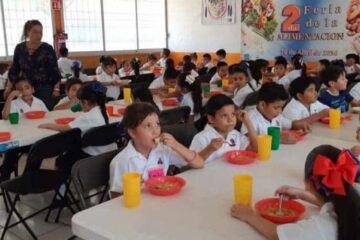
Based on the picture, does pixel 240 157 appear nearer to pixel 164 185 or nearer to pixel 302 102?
pixel 164 185

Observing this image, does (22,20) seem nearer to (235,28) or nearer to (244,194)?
(235,28)

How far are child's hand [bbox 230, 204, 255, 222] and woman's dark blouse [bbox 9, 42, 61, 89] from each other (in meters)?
3.80

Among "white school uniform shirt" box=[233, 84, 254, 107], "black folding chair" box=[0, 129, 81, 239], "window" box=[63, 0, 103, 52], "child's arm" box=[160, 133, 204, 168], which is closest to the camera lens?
"child's arm" box=[160, 133, 204, 168]

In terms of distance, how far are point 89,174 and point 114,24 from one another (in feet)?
30.5

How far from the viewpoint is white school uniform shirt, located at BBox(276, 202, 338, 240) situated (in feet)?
4.13

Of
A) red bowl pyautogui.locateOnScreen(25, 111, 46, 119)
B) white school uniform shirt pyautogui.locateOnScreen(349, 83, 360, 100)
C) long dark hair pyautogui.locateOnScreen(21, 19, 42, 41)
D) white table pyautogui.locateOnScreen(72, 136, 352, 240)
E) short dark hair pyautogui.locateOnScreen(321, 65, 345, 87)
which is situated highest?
long dark hair pyautogui.locateOnScreen(21, 19, 42, 41)

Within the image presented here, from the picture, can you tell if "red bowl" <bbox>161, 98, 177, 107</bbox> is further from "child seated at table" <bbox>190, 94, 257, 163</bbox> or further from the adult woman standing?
"child seated at table" <bbox>190, 94, 257, 163</bbox>

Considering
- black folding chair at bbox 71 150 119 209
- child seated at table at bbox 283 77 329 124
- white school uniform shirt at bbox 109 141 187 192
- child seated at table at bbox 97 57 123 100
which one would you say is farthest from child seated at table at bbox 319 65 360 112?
child seated at table at bbox 97 57 123 100

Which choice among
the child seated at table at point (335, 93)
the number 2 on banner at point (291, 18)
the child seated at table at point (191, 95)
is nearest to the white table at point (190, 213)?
the child seated at table at point (335, 93)

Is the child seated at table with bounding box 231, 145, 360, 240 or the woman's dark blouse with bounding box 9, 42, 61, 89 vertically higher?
the woman's dark blouse with bounding box 9, 42, 61, 89

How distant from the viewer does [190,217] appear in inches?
61.0

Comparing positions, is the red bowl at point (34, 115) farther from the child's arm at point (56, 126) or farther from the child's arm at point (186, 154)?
the child's arm at point (186, 154)

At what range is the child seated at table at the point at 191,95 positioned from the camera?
451 cm

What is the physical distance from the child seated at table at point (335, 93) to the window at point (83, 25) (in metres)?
7.33
